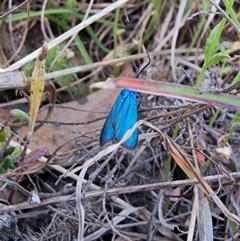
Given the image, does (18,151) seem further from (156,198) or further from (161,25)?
(161,25)

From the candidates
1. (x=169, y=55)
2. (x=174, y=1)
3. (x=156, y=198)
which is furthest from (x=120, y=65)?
(x=156, y=198)

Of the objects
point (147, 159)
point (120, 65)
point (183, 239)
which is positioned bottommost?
point (183, 239)

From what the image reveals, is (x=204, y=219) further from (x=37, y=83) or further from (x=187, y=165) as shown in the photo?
Result: (x=37, y=83)

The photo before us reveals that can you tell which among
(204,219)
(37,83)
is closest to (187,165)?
(204,219)

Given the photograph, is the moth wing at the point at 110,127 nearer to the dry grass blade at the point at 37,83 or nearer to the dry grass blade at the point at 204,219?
the dry grass blade at the point at 37,83

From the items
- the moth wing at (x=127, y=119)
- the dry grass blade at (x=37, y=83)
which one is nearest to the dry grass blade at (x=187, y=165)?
the moth wing at (x=127, y=119)

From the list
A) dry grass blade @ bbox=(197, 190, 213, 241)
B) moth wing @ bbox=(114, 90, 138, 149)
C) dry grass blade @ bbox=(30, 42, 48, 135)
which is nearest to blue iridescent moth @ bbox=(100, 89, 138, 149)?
moth wing @ bbox=(114, 90, 138, 149)

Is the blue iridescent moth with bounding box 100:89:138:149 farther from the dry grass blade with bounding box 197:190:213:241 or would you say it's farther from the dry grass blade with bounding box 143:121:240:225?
the dry grass blade with bounding box 197:190:213:241
